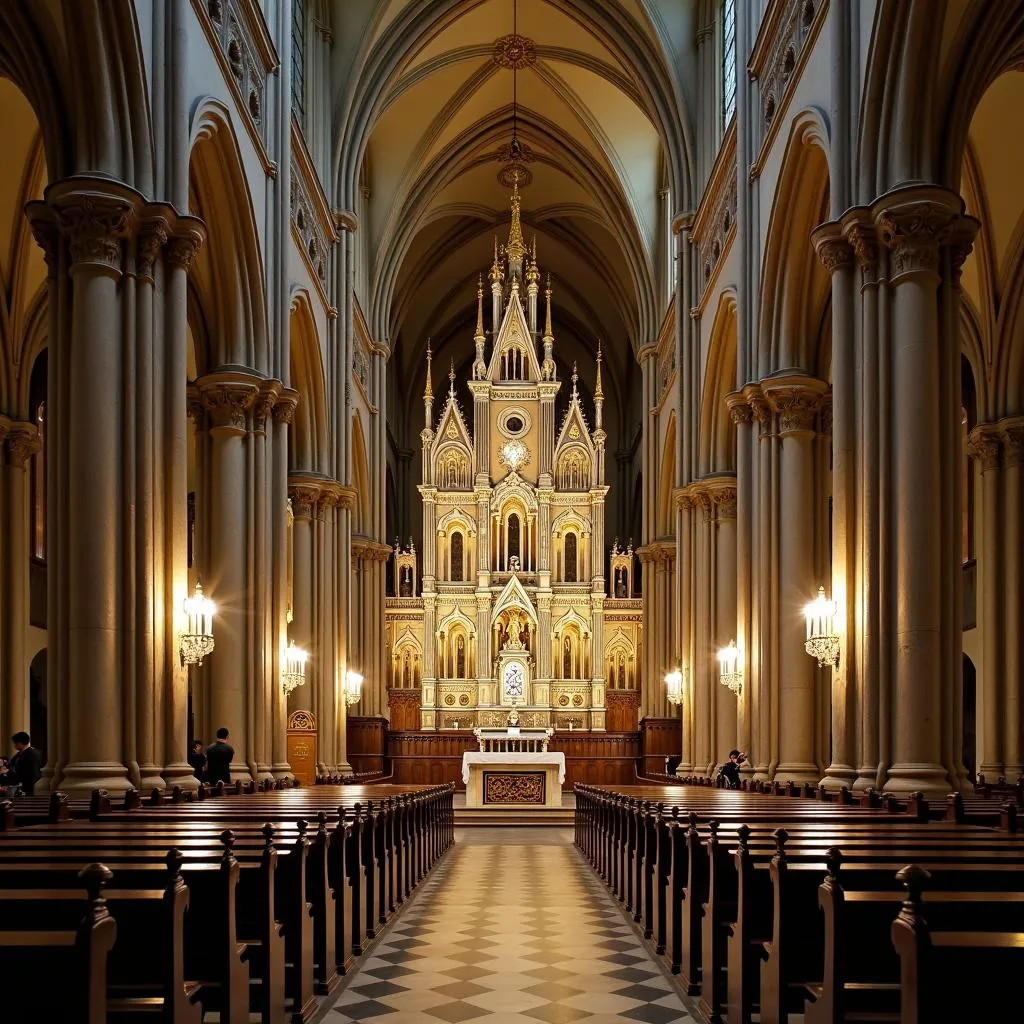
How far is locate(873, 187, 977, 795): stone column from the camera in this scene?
1148cm

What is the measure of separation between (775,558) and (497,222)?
25981 mm

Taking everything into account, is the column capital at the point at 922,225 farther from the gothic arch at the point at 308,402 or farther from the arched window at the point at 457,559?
the arched window at the point at 457,559

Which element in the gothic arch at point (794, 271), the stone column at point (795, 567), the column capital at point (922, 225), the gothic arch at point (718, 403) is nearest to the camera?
the column capital at point (922, 225)

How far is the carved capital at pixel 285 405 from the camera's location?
60.2 feet

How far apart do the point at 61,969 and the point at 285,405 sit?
15471 mm

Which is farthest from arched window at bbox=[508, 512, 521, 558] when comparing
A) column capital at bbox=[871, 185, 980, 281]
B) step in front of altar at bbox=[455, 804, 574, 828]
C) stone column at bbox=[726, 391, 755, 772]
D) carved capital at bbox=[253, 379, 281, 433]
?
column capital at bbox=[871, 185, 980, 281]

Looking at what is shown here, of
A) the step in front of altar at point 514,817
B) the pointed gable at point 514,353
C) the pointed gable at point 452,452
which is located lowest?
the step in front of altar at point 514,817

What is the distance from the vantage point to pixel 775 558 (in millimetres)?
17656

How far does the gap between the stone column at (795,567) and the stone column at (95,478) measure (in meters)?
9.00

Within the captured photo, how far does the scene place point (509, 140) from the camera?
3581 centimetres

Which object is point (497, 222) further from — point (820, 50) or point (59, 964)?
point (59, 964)

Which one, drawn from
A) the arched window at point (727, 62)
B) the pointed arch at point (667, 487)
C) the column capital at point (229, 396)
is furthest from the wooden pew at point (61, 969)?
the pointed arch at point (667, 487)

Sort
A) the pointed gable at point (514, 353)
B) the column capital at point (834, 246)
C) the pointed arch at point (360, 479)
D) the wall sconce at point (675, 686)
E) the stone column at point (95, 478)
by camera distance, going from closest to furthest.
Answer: the stone column at point (95, 478), the column capital at point (834, 246), the wall sconce at point (675, 686), the pointed arch at point (360, 479), the pointed gable at point (514, 353)

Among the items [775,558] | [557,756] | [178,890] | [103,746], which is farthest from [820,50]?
[557,756]
